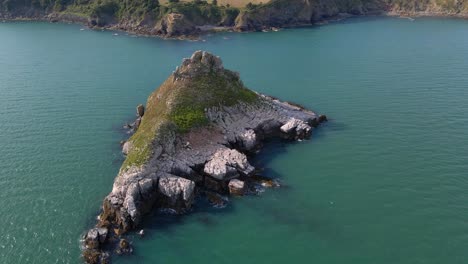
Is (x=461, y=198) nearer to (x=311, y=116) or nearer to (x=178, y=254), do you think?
(x=311, y=116)

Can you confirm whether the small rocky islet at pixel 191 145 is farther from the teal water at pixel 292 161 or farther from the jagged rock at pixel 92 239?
the teal water at pixel 292 161

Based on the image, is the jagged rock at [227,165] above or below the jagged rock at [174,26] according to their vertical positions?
below

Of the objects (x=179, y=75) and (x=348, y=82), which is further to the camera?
(x=348, y=82)

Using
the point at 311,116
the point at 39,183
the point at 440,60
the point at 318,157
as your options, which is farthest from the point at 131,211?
the point at 440,60

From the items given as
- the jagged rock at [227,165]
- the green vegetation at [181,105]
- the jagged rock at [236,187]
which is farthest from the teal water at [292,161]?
the green vegetation at [181,105]

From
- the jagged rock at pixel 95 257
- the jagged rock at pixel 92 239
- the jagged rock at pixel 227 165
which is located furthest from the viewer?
the jagged rock at pixel 227 165

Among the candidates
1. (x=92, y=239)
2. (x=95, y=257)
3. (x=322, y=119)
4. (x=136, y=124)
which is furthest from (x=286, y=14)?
(x=95, y=257)

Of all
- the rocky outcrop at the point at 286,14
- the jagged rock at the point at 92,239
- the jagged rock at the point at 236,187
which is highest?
the rocky outcrop at the point at 286,14

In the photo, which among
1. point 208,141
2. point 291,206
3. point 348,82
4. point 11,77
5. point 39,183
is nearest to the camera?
point 291,206
